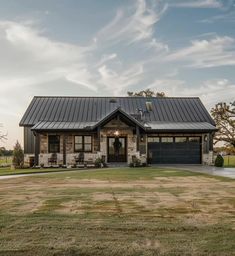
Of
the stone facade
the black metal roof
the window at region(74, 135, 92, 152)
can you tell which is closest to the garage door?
the stone facade

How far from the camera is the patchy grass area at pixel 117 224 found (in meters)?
5.03

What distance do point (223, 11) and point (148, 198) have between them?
39.8 ft

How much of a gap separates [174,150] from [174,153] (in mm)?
258

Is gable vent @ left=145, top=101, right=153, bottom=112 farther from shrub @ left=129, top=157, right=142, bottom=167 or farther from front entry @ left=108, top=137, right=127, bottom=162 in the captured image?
shrub @ left=129, top=157, right=142, bottom=167

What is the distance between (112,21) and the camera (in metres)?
19.9

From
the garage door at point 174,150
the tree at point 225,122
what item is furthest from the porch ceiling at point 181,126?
the tree at point 225,122

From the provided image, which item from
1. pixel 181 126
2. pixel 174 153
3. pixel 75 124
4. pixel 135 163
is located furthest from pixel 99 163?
pixel 181 126

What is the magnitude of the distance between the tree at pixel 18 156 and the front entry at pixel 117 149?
719 cm

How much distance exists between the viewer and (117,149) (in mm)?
28062

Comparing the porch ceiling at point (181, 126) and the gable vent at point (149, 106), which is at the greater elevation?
the gable vent at point (149, 106)

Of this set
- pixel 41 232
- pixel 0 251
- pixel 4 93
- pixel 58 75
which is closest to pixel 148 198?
pixel 41 232

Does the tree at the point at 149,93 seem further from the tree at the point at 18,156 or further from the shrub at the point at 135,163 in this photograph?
the tree at the point at 18,156

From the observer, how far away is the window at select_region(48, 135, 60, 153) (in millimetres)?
28125

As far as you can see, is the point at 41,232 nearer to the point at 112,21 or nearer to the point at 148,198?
the point at 148,198
